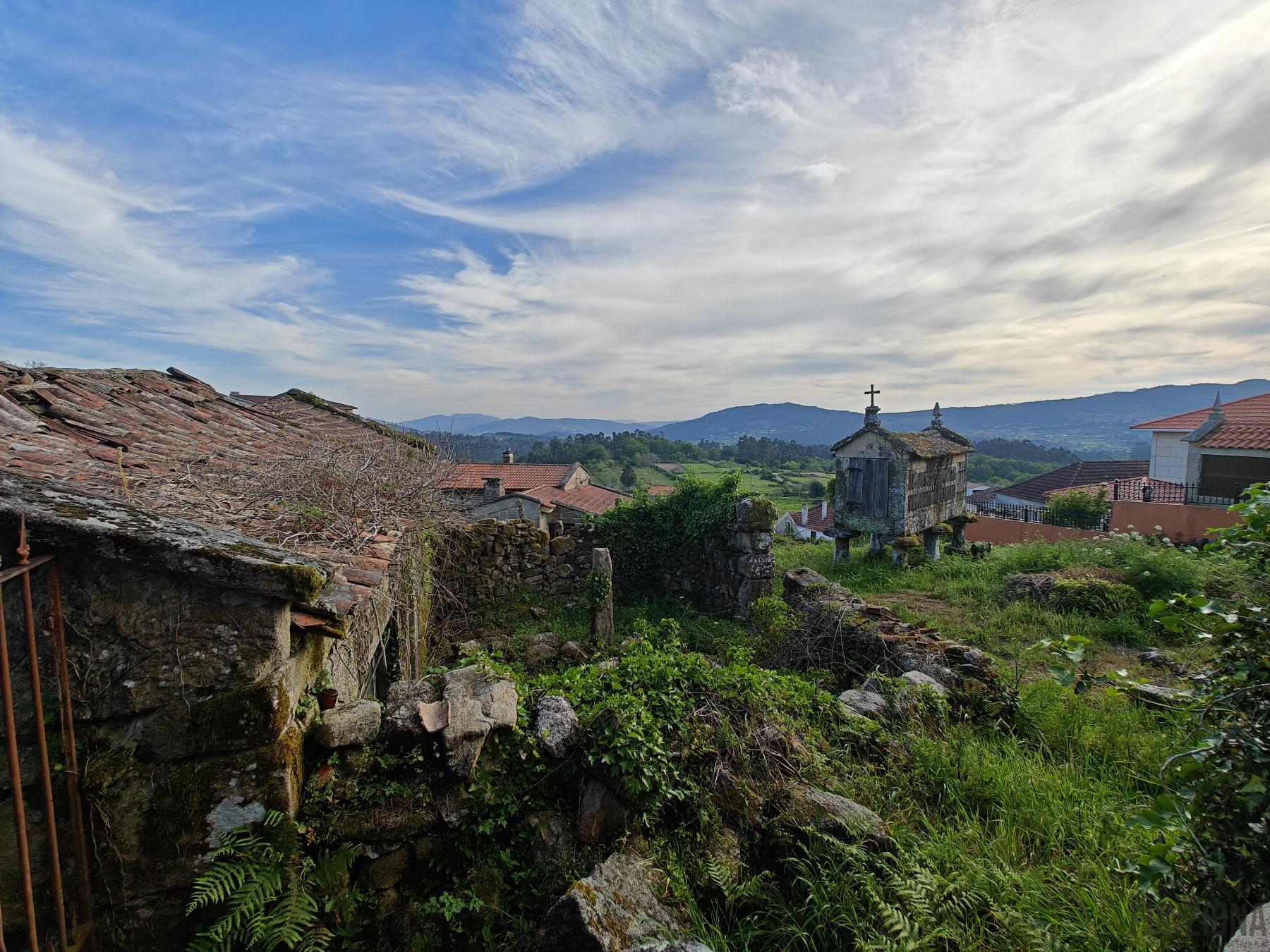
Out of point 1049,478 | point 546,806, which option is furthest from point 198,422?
point 1049,478

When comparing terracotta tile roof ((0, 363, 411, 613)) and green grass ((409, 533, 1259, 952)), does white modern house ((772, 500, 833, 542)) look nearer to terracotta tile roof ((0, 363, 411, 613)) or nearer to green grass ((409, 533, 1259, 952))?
green grass ((409, 533, 1259, 952))

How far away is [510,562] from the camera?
10.8 meters

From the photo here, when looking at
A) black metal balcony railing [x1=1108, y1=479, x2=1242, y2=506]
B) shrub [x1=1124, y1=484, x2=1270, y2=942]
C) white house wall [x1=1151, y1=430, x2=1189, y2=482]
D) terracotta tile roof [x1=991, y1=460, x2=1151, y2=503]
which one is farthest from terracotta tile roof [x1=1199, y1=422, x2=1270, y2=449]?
shrub [x1=1124, y1=484, x2=1270, y2=942]

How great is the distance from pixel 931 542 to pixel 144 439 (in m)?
15.0

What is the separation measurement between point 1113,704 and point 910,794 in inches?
114

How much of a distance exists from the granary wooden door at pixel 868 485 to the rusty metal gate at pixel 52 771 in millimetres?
13404

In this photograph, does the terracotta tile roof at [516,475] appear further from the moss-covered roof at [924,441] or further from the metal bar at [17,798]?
the metal bar at [17,798]

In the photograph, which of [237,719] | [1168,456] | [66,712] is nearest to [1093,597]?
[237,719]

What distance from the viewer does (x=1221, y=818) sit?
2.01 metres

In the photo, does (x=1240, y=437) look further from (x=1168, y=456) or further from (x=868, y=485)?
(x=868, y=485)

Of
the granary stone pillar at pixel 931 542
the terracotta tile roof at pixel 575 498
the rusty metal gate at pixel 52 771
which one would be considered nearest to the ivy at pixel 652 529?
the granary stone pillar at pixel 931 542

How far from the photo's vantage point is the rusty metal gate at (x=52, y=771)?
186cm

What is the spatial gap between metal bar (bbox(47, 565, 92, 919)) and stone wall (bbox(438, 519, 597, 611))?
7724 millimetres

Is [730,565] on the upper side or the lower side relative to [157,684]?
lower
